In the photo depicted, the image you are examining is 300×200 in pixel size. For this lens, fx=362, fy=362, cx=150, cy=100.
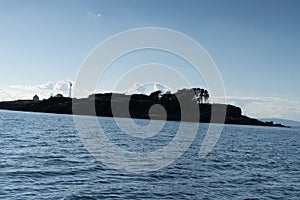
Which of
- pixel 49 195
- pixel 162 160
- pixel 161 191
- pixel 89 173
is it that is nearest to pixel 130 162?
pixel 162 160

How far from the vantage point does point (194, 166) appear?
42.7 m

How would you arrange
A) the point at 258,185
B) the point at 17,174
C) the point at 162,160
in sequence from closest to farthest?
the point at 17,174 → the point at 258,185 → the point at 162,160

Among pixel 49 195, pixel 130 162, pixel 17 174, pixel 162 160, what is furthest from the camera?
pixel 162 160

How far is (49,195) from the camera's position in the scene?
24578 millimetres

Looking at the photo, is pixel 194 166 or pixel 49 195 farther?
pixel 194 166

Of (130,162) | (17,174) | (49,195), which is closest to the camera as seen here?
(49,195)

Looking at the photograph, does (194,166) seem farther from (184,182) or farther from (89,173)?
Result: (89,173)

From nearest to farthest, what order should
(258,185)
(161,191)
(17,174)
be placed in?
(161,191) < (17,174) < (258,185)

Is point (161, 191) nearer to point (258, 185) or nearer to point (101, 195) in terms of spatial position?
point (101, 195)

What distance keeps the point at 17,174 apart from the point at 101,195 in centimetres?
918

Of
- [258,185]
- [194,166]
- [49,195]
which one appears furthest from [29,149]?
[258,185]

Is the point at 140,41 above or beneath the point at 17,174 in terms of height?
above

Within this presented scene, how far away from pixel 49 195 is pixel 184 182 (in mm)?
12743

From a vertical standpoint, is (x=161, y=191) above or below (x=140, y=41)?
Answer: below
